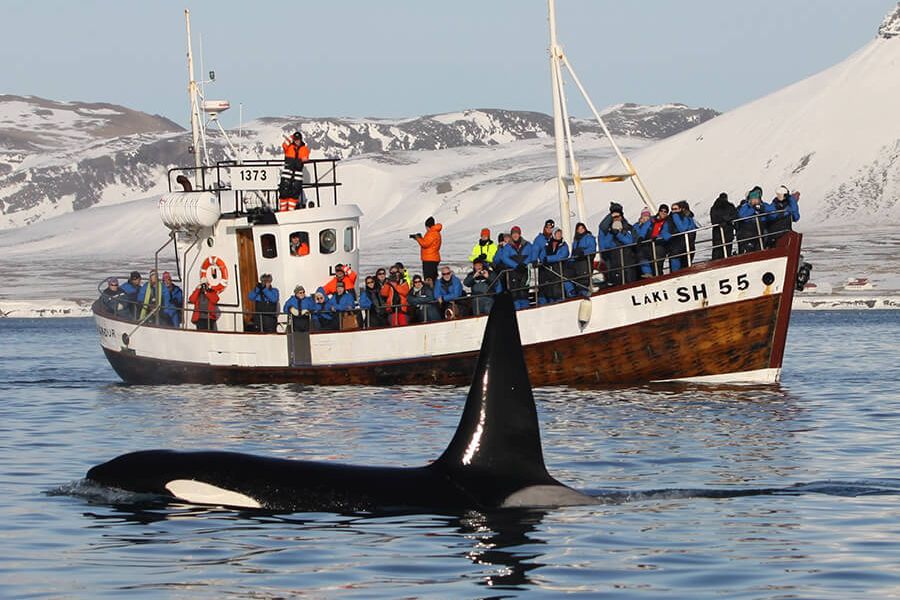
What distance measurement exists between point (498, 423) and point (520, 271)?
17567mm

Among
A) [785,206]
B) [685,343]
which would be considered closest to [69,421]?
[685,343]

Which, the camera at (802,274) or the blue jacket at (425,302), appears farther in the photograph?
the blue jacket at (425,302)

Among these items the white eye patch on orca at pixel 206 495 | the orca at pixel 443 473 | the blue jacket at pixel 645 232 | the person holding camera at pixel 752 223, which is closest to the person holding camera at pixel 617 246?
the blue jacket at pixel 645 232

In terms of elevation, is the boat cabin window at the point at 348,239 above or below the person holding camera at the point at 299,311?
above

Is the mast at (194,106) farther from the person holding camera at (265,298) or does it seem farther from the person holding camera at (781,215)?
the person holding camera at (781,215)

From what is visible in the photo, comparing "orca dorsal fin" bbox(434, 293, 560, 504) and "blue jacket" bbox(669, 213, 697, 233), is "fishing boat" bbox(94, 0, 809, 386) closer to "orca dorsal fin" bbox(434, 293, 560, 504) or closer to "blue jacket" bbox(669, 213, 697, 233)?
"blue jacket" bbox(669, 213, 697, 233)

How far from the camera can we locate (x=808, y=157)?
177 meters

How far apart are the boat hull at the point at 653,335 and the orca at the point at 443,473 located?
1591cm

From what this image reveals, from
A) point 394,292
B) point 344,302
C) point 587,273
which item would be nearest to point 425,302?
point 394,292

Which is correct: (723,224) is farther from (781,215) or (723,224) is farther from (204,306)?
(204,306)

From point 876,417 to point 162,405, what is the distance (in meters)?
13.0

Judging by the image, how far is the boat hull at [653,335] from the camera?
2997cm

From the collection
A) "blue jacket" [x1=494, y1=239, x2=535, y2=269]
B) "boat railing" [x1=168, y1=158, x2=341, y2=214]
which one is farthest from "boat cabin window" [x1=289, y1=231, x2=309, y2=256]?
"blue jacket" [x1=494, y1=239, x2=535, y2=269]

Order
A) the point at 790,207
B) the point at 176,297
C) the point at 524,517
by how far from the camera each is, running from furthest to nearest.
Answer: the point at 176,297 → the point at 790,207 → the point at 524,517
